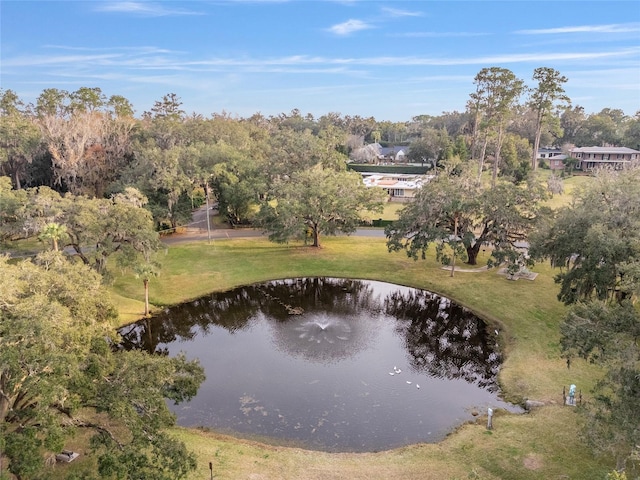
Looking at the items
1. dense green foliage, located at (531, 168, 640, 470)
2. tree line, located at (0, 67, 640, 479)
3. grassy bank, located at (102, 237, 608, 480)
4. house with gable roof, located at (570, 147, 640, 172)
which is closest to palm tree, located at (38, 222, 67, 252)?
tree line, located at (0, 67, 640, 479)

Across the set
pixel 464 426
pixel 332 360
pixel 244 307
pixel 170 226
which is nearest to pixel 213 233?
pixel 170 226

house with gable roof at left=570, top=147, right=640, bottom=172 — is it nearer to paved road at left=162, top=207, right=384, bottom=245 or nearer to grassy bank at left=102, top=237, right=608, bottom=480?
paved road at left=162, top=207, right=384, bottom=245

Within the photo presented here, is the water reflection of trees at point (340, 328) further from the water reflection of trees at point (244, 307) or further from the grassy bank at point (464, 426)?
the grassy bank at point (464, 426)

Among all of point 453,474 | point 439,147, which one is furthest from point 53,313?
point 439,147

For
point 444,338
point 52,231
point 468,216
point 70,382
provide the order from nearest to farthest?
point 70,382 → point 52,231 → point 444,338 → point 468,216

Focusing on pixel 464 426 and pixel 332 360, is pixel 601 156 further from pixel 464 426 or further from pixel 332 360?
pixel 464 426

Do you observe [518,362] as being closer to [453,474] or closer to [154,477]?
[453,474]
